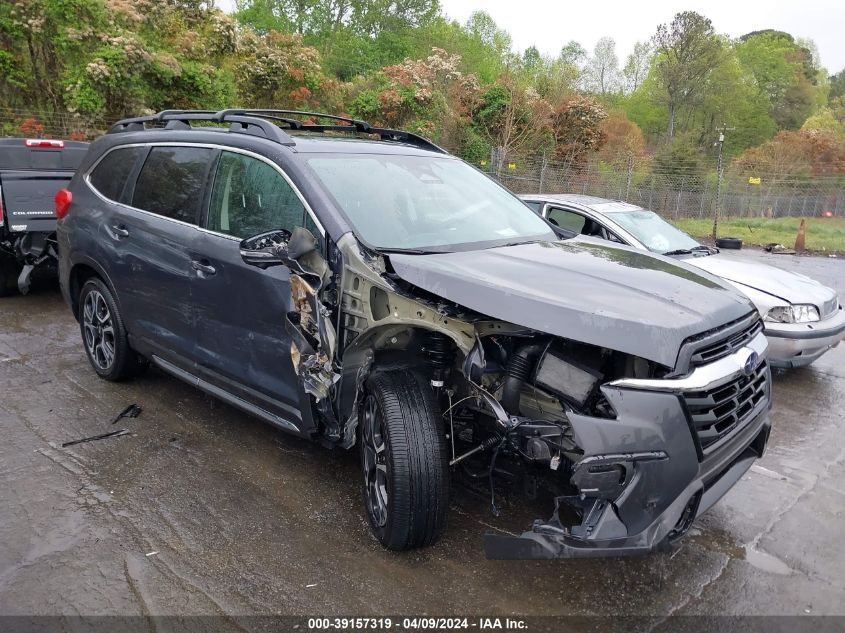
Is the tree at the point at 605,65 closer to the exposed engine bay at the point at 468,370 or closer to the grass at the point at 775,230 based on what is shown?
the grass at the point at 775,230

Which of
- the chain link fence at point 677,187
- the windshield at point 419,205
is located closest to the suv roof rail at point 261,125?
the windshield at point 419,205

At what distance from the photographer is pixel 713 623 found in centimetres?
266

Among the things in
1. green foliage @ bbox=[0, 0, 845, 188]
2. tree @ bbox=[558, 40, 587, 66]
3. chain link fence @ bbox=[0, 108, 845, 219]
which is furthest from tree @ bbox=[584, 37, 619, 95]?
chain link fence @ bbox=[0, 108, 845, 219]

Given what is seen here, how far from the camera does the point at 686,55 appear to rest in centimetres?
4672

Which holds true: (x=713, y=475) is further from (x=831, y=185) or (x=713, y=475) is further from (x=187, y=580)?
(x=831, y=185)

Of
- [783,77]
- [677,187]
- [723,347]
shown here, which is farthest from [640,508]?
[783,77]

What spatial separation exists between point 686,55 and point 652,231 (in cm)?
4689

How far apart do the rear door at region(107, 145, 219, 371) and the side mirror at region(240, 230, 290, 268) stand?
843 mm

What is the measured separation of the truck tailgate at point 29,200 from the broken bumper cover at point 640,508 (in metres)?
6.65

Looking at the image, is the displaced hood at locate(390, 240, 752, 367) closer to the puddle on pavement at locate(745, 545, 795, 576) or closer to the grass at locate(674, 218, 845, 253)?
the puddle on pavement at locate(745, 545, 795, 576)

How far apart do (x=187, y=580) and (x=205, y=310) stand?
5.17 ft

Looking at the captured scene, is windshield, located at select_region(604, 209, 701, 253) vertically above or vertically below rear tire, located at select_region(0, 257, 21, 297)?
above

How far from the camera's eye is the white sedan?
549 centimetres

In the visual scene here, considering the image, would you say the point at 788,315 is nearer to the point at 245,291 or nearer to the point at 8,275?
the point at 245,291
